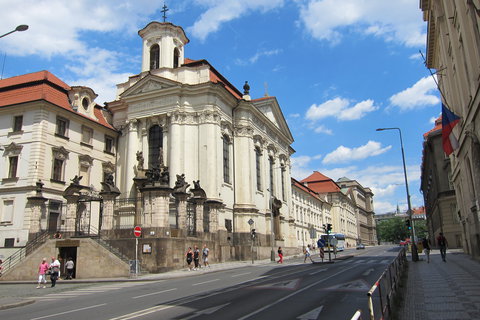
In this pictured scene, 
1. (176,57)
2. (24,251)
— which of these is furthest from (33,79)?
(24,251)

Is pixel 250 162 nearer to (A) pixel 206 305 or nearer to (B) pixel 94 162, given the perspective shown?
(B) pixel 94 162

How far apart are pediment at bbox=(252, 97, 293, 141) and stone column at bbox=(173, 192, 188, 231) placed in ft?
69.0

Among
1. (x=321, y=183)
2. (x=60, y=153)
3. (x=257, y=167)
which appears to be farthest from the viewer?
(x=321, y=183)

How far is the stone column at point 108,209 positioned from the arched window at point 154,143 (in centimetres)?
1263

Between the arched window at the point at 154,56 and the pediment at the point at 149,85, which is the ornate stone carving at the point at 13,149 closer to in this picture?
the pediment at the point at 149,85

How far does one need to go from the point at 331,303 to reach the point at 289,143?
154 feet

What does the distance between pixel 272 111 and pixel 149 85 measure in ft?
55.5

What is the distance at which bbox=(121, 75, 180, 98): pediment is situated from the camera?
39.5m

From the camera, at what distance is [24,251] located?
29.2 m

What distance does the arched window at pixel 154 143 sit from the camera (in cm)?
3962

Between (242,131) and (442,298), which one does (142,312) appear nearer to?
(442,298)

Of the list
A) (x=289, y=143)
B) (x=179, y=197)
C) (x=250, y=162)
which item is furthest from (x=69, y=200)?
(x=289, y=143)

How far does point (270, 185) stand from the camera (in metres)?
48.4

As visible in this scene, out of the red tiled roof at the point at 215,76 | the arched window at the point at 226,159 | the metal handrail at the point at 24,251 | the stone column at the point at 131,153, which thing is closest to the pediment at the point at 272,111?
the red tiled roof at the point at 215,76
